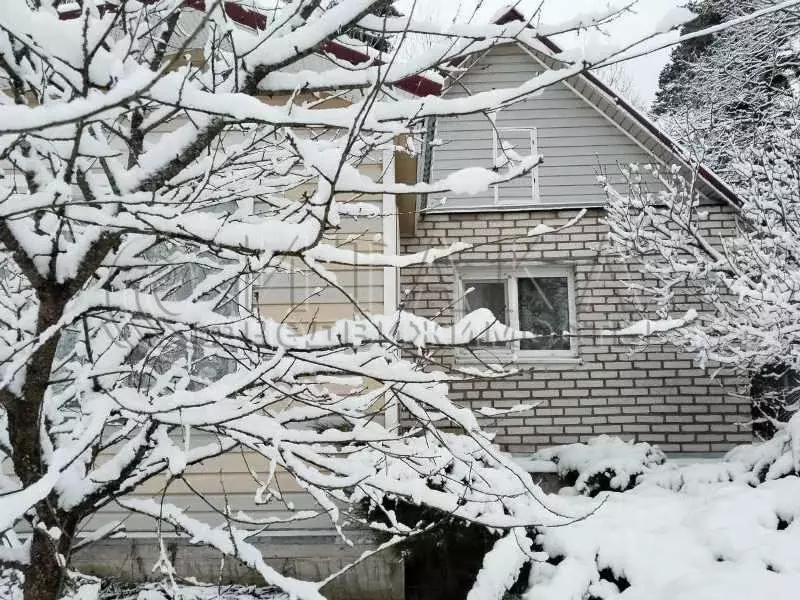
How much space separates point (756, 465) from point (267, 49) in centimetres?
460

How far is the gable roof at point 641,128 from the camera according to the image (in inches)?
318

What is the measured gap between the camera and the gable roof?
8086mm

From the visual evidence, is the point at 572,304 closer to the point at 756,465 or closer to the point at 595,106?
the point at 595,106

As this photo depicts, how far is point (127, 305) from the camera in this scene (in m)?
1.93

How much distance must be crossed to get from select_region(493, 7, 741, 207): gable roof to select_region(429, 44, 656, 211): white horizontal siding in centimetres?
10

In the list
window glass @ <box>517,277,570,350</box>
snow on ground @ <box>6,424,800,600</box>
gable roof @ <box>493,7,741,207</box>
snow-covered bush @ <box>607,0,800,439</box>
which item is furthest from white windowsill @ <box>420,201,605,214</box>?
snow on ground @ <box>6,424,800,600</box>

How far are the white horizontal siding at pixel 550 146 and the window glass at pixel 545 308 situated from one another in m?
1.02

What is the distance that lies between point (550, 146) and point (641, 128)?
1.14m

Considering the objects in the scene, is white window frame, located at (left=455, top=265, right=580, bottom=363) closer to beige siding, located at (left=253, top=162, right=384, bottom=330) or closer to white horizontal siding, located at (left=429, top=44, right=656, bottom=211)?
white horizontal siding, located at (left=429, top=44, right=656, bottom=211)

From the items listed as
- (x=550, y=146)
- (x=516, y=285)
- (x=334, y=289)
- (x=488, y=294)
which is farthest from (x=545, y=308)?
(x=334, y=289)

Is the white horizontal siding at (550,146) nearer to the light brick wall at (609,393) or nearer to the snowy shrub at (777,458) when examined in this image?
the light brick wall at (609,393)

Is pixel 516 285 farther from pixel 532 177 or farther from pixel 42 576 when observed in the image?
pixel 42 576

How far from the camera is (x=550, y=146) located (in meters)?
8.59

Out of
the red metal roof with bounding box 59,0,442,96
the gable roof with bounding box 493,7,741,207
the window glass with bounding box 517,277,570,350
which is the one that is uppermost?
the gable roof with bounding box 493,7,741,207
